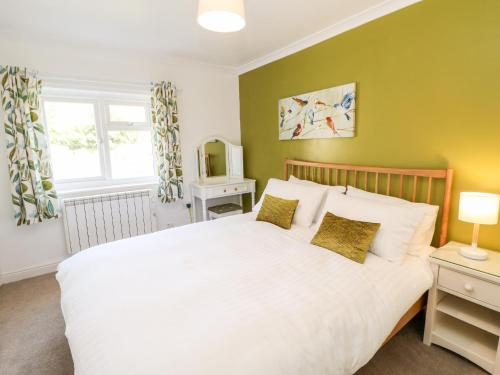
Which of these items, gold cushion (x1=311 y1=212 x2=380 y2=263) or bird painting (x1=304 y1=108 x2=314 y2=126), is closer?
gold cushion (x1=311 y1=212 x2=380 y2=263)

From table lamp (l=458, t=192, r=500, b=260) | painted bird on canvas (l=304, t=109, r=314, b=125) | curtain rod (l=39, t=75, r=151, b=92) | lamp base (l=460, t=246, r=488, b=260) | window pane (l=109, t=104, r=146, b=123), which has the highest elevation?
curtain rod (l=39, t=75, r=151, b=92)

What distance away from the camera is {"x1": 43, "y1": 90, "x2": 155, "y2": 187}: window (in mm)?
2857

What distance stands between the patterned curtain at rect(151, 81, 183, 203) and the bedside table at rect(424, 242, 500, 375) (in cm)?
270

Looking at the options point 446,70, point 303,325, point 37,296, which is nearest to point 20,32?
point 37,296

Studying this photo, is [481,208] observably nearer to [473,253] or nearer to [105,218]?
[473,253]

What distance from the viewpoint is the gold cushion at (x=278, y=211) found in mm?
2369

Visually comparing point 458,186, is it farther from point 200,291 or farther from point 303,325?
point 200,291

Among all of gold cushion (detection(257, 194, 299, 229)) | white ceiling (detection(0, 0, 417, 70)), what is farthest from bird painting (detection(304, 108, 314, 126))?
gold cushion (detection(257, 194, 299, 229))

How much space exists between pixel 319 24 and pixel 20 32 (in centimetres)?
270

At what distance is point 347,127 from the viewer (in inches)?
98.3

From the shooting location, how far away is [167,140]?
3215mm

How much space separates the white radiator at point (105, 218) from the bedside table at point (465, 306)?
288cm

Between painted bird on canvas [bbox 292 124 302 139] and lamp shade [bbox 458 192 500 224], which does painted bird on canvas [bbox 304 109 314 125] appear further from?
lamp shade [bbox 458 192 500 224]

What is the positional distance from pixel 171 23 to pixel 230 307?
231 cm
